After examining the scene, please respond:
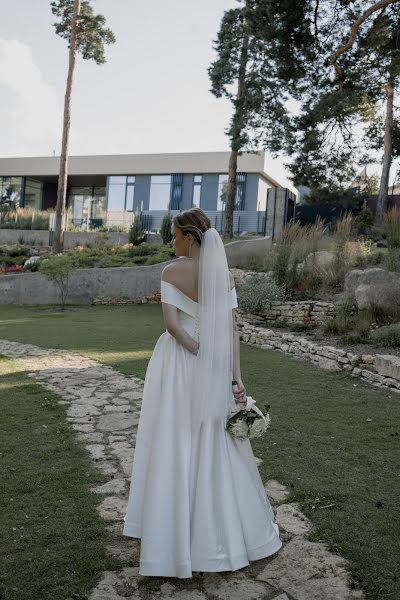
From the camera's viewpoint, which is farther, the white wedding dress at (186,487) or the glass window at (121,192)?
the glass window at (121,192)

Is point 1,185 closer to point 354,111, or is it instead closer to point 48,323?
point 48,323

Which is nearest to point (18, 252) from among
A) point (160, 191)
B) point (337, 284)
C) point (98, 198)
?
point (160, 191)

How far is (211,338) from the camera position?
3020 millimetres

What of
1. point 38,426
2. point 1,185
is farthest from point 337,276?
point 1,185

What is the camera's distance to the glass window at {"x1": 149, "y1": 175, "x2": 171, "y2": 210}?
3266 centimetres

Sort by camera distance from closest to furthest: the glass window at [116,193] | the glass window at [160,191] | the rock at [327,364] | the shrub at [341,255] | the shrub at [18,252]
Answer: the rock at [327,364] → the shrub at [341,255] → the shrub at [18,252] → the glass window at [160,191] → the glass window at [116,193]

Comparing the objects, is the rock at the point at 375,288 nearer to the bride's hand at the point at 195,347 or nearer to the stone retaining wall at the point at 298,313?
the stone retaining wall at the point at 298,313

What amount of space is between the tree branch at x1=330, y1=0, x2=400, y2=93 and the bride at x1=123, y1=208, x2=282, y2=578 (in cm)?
946

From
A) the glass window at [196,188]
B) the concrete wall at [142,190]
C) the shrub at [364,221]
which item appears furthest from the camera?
the concrete wall at [142,190]

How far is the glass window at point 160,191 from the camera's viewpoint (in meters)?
32.7

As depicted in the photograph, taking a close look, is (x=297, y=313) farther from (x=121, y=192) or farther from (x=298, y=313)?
(x=121, y=192)

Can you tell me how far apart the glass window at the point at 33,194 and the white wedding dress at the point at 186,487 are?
36.0 metres

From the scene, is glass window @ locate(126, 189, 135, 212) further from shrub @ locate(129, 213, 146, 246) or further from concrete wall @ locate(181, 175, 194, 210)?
shrub @ locate(129, 213, 146, 246)

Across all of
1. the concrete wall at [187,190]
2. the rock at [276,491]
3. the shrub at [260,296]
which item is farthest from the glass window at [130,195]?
the rock at [276,491]
